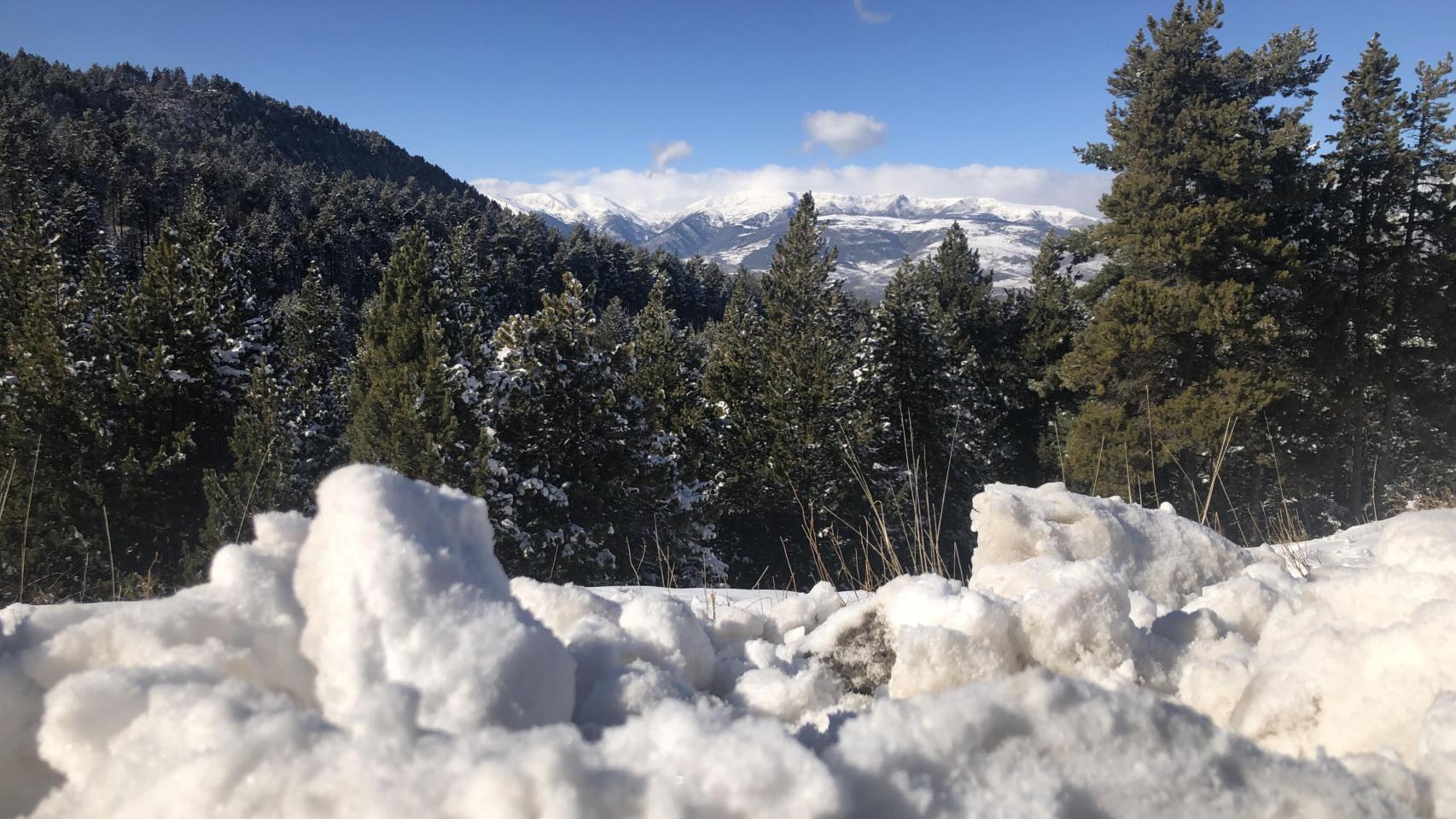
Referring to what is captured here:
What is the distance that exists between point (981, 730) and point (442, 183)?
201236 mm

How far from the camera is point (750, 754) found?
98cm

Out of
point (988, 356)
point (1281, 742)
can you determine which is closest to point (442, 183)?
point (988, 356)

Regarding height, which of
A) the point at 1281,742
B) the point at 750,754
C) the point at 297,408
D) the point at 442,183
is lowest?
the point at 297,408

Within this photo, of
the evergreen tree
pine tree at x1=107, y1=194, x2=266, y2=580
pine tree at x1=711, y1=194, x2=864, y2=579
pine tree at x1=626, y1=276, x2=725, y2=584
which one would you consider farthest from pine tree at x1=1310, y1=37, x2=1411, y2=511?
pine tree at x1=107, y1=194, x2=266, y2=580

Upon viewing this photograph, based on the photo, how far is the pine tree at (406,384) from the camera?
52.1 feet

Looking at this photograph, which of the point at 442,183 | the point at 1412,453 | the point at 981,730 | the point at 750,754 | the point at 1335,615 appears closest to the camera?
the point at 750,754

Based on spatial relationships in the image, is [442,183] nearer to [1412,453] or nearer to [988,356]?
[988,356]

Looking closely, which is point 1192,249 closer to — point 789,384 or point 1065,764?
point 789,384

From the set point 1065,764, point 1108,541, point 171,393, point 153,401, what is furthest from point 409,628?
point 153,401

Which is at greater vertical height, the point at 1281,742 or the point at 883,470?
the point at 1281,742

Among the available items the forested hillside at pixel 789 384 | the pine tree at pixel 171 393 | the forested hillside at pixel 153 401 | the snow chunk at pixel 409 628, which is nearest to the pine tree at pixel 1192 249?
the forested hillside at pixel 789 384

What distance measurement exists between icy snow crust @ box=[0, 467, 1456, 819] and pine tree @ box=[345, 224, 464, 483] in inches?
588

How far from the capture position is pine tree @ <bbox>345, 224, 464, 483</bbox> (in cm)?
1588

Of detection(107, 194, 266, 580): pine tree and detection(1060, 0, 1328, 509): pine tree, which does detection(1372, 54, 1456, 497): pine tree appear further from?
detection(107, 194, 266, 580): pine tree
